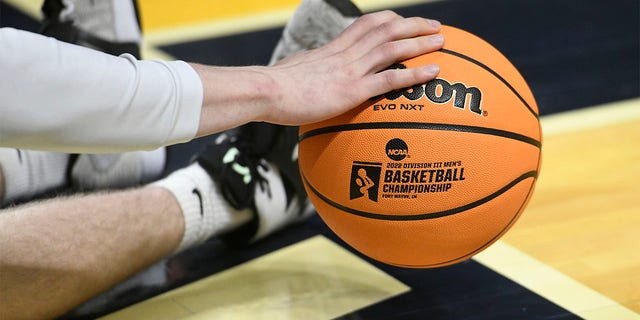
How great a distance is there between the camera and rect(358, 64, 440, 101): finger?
1404mm

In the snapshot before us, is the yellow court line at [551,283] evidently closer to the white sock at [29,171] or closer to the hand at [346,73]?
the hand at [346,73]

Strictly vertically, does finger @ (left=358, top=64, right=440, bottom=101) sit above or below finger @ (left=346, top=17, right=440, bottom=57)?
below

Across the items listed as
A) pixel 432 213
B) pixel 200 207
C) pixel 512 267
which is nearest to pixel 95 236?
pixel 200 207

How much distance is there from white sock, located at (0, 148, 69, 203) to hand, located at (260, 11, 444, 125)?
2.31ft

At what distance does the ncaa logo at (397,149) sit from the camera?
4.63 ft

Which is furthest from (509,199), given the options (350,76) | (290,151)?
(290,151)

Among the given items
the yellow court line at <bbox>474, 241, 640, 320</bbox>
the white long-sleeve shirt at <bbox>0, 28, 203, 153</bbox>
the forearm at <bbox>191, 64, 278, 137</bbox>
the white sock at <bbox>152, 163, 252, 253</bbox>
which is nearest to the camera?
the white long-sleeve shirt at <bbox>0, 28, 203, 153</bbox>

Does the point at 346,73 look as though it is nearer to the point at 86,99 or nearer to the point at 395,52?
the point at 395,52

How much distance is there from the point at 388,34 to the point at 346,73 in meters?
0.10

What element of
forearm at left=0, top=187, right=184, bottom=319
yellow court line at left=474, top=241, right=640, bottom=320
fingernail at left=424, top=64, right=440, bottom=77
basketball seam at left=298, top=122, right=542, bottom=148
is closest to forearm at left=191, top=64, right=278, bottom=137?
basketball seam at left=298, top=122, right=542, bottom=148

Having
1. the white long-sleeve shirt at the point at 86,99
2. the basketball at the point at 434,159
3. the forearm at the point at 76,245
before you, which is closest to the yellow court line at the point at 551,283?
the basketball at the point at 434,159

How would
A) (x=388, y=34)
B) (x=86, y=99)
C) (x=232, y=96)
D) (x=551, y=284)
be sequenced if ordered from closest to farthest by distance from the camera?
1. (x=86, y=99)
2. (x=232, y=96)
3. (x=388, y=34)
4. (x=551, y=284)

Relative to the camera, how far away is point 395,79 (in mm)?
1404

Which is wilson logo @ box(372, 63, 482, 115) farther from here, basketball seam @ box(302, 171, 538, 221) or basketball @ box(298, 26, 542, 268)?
basketball seam @ box(302, 171, 538, 221)
